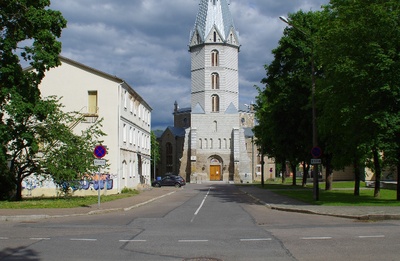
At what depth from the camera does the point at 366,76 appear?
74.0ft

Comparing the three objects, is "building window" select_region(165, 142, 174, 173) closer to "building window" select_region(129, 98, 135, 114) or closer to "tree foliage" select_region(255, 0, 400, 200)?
"building window" select_region(129, 98, 135, 114)

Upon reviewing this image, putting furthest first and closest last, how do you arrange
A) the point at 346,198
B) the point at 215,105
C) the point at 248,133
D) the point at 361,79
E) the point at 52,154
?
the point at 248,133 < the point at 215,105 < the point at 346,198 < the point at 52,154 < the point at 361,79

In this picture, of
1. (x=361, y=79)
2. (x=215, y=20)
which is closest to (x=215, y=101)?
(x=215, y=20)

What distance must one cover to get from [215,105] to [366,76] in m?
63.5

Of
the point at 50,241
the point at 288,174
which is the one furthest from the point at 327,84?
the point at 288,174

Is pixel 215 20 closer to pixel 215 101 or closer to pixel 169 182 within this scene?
pixel 215 101

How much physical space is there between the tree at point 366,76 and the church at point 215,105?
192 feet

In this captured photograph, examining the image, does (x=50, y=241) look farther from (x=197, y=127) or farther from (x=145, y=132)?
(x=197, y=127)

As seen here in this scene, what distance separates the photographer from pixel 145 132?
54125 mm

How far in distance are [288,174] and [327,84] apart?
112 metres

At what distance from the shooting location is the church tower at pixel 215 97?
84000 mm

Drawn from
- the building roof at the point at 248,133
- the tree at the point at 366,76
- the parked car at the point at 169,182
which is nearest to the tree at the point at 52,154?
the tree at the point at 366,76

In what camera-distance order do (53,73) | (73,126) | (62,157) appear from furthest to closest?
(53,73) < (73,126) < (62,157)

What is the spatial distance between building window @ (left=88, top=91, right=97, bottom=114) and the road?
21.1 m
